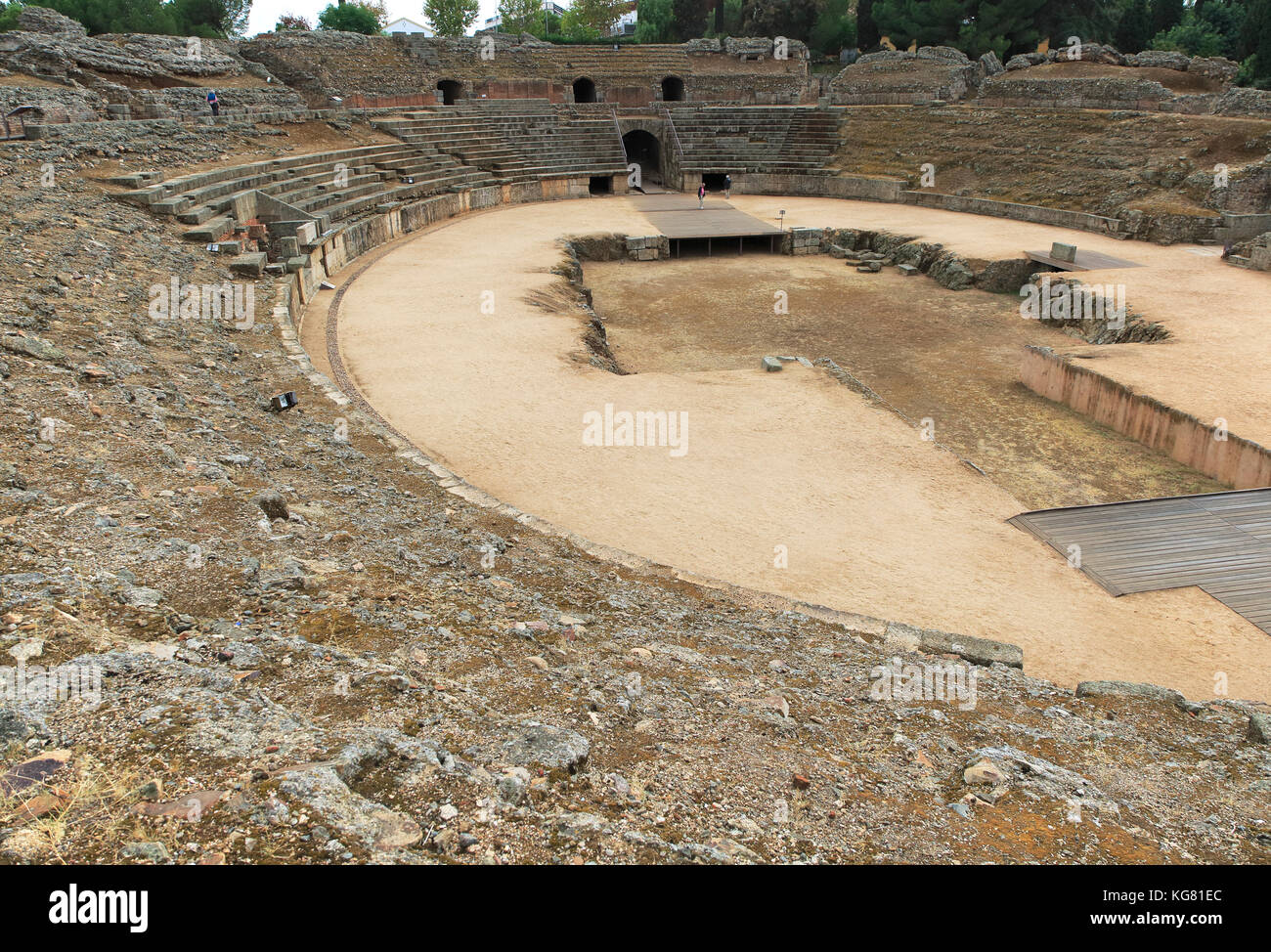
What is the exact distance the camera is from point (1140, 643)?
6672 millimetres

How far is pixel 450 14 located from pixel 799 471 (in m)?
54.2

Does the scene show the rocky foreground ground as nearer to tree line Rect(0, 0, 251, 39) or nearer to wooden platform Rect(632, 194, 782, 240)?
wooden platform Rect(632, 194, 782, 240)

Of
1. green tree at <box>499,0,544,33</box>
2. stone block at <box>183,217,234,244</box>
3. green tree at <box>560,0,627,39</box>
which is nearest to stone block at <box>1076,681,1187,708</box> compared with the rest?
stone block at <box>183,217,234,244</box>

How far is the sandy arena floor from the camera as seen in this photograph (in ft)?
22.6

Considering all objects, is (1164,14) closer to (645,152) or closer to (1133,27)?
(1133,27)

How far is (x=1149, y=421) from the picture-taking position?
11227 mm

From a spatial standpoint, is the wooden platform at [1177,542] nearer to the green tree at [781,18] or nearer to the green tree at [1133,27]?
the green tree at [1133,27]

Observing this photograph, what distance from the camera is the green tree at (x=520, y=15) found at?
2293 inches

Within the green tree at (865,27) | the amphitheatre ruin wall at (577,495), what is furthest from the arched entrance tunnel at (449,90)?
the green tree at (865,27)

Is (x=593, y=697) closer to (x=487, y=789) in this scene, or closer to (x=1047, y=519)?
(x=487, y=789)

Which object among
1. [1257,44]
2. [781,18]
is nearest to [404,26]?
[781,18]

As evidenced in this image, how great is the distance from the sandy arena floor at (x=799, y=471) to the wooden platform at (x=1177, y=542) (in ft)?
0.81

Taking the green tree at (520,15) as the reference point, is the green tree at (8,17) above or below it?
below

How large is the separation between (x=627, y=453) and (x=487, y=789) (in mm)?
6566
